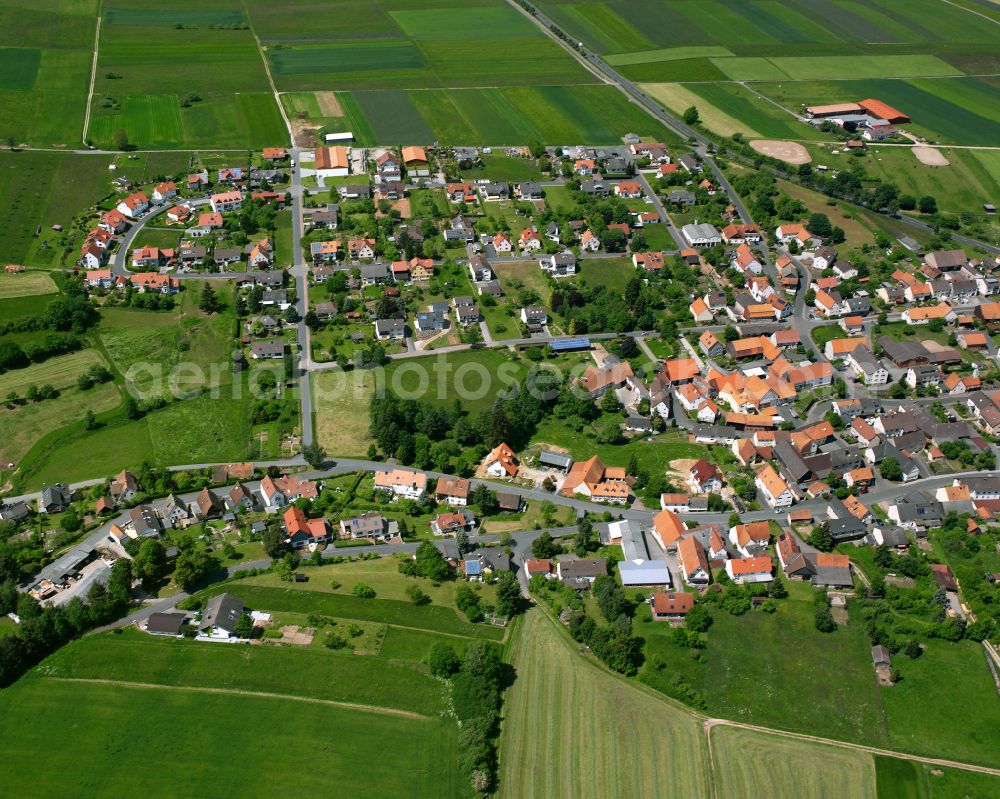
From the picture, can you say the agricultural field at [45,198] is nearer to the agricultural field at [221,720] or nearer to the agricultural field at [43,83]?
the agricultural field at [43,83]

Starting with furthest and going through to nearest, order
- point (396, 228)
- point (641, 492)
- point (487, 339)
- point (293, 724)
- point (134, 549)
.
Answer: point (396, 228) < point (487, 339) < point (641, 492) < point (134, 549) < point (293, 724)

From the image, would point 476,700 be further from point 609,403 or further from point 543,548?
point 609,403

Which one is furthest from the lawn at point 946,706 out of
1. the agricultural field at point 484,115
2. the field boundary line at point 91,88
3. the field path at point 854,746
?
the field boundary line at point 91,88

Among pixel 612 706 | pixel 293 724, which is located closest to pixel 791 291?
pixel 612 706

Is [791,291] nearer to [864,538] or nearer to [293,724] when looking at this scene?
[864,538]

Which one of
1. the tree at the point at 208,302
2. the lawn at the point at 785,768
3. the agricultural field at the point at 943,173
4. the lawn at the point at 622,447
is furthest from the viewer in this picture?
the agricultural field at the point at 943,173

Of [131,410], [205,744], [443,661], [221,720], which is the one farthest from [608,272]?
[205,744]

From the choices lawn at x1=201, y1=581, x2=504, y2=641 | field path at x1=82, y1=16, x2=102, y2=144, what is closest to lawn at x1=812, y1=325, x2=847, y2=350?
lawn at x1=201, y1=581, x2=504, y2=641
